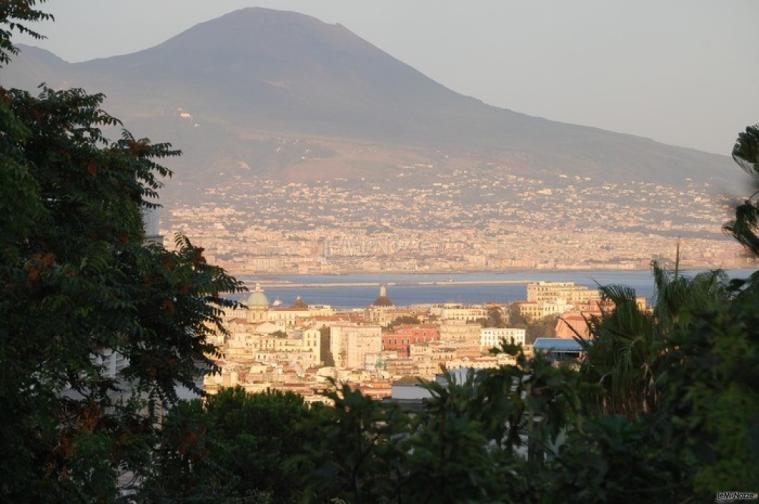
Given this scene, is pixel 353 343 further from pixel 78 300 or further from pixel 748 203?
pixel 748 203

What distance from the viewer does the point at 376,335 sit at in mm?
116875

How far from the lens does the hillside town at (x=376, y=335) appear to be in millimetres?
95250

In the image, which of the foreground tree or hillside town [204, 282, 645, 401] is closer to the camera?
the foreground tree

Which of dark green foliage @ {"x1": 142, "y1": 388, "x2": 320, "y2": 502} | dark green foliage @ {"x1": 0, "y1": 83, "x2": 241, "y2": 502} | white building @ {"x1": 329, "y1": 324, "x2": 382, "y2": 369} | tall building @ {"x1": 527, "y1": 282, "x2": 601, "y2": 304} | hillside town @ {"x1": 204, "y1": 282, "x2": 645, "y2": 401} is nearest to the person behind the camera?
dark green foliage @ {"x1": 0, "y1": 83, "x2": 241, "y2": 502}

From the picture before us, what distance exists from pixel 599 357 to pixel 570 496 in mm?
3654

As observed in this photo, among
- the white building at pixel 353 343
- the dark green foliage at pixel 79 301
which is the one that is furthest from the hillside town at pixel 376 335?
the dark green foliage at pixel 79 301

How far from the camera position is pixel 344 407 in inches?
165

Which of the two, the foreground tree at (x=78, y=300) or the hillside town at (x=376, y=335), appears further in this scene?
the hillside town at (x=376, y=335)

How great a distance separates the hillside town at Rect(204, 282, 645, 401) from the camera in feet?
313

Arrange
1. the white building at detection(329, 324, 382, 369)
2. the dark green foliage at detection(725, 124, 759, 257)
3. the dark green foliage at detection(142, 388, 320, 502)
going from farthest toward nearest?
1. the white building at detection(329, 324, 382, 369)
2. the dark green foliage at detection(142, 388, 320, 502)
3. the dark green foliage at detection(725, 124, 759, 257)

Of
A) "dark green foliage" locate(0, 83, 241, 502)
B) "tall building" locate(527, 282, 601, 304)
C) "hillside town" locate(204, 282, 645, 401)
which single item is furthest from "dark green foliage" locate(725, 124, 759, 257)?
"tall building" locate(527, 282, 601, 304)

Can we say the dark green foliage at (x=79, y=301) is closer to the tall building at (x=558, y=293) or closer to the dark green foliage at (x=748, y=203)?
the dark green foliage at (x=748, y=203)

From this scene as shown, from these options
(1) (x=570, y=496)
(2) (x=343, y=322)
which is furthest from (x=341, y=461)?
(2) (x=343, y=322)

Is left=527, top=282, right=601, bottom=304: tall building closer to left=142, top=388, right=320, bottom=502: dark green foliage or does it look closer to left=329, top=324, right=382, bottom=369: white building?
left=329, top=324, right=382, bottom=369: white building
